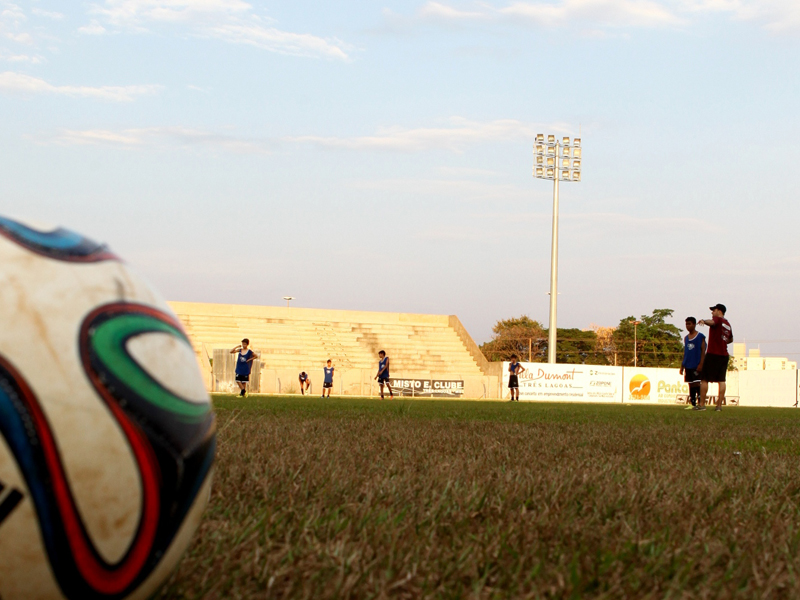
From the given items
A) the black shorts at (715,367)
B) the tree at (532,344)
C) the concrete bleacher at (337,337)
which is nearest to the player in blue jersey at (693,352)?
the black shorts at (715,367)

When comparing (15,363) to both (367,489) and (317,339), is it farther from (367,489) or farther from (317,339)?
(317,339)

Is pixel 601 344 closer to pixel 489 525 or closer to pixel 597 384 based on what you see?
pixel 597 384

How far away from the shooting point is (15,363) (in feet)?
5.95

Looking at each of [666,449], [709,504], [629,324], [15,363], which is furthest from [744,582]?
[629,324]

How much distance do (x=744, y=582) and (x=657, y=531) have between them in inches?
27.5

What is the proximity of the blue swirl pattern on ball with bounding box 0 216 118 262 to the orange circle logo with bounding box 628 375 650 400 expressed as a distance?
4156 centimetres

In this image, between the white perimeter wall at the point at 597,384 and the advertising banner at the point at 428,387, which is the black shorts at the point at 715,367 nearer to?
the advertising banner at the point at 428,387

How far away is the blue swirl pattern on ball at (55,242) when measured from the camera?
6.65 feet

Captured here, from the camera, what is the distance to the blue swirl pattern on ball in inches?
79.8

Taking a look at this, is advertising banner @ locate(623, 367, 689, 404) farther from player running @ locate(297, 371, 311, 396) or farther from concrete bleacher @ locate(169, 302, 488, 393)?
player running @ locate(297, 371, 311, 396)

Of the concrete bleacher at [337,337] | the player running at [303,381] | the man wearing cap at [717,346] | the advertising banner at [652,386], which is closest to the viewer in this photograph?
the man wearing cap at [717,346]

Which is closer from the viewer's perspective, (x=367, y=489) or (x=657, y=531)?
(x=657, y=531)

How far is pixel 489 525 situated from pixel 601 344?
70766mm

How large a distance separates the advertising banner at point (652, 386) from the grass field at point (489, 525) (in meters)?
36.9
